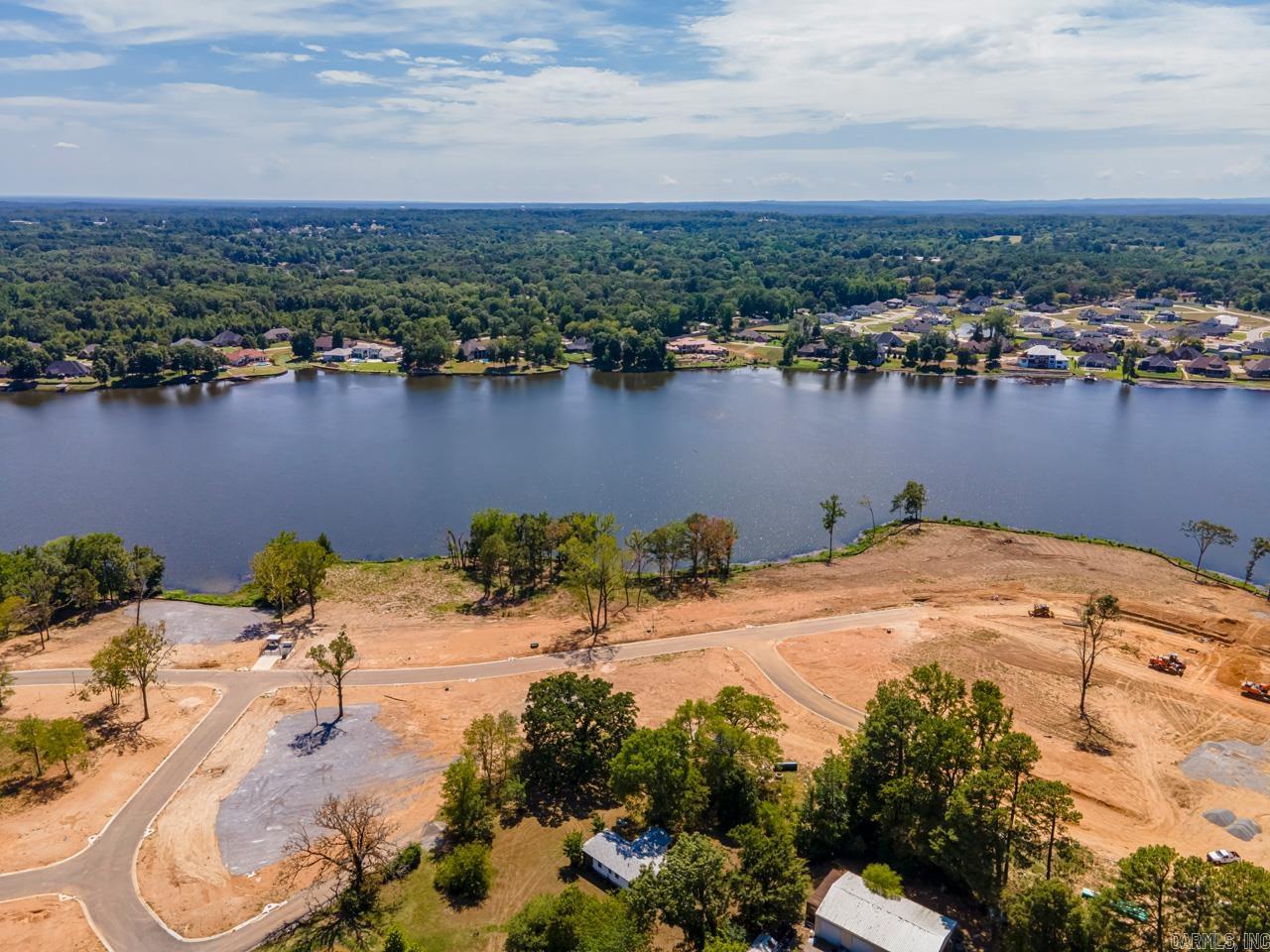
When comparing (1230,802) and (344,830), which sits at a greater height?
(344,830)

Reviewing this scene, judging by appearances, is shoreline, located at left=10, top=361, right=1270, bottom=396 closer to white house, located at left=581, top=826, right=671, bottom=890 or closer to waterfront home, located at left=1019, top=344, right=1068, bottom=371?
waterfront home, located at left=1019, top=344, right=1068, bottom=371

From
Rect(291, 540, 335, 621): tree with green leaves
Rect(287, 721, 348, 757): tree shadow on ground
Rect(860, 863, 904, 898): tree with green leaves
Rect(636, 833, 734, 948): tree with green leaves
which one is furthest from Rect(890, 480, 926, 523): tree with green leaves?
Rect(287, 721, 348, 757): tree shadow on ground

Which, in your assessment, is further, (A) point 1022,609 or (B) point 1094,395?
(B) point 1094,395

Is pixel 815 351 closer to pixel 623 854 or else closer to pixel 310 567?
pixel 310 567

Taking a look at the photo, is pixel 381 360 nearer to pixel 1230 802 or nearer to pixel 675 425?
pixel 675 425

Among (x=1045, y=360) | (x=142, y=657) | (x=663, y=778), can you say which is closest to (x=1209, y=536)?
(x=663, y=778)

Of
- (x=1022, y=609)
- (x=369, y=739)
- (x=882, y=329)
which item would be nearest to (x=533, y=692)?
(x=369, y=739)

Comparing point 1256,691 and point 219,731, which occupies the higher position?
point 1256,691
